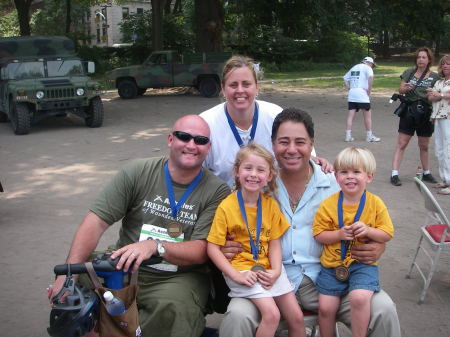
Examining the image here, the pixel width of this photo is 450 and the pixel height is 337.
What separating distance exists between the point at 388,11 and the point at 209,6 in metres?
7.87

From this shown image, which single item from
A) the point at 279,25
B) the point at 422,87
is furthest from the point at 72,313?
the point at 279,25

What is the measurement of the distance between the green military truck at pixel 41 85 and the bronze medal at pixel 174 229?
11.3 m

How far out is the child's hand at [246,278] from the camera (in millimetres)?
3018

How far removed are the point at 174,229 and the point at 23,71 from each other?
12.3 m

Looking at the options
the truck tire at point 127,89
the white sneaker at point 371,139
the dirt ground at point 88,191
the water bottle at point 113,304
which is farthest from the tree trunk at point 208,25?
the water bottle at point 113,304

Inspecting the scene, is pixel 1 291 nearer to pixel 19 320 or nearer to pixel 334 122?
pixel 19 320

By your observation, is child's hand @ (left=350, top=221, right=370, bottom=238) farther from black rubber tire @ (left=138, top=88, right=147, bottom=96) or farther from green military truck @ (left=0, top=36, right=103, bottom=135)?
black rubber tire @ (left=138, top=88, right=147, bottom=96)

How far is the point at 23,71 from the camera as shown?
14172mm

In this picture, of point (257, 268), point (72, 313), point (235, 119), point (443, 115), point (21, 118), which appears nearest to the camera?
point (72, 313)

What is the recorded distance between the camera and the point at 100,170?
9453 mm

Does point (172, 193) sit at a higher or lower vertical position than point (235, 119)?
lower

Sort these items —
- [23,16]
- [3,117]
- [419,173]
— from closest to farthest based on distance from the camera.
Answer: [419,173] → [3,117] → [23,16]

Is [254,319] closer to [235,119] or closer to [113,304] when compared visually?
[113,304]

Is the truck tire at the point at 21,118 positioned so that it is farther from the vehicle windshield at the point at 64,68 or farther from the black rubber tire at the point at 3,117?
the black rubber tire at the point at 3,117
